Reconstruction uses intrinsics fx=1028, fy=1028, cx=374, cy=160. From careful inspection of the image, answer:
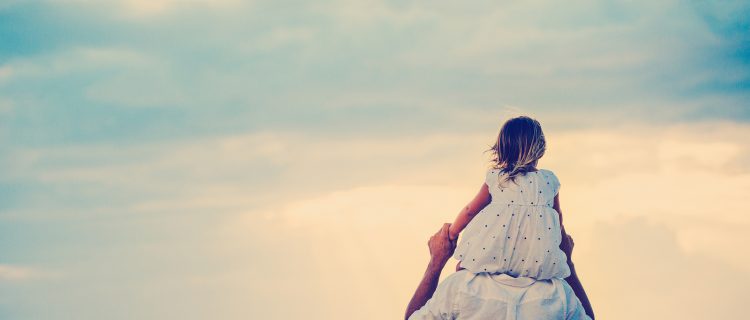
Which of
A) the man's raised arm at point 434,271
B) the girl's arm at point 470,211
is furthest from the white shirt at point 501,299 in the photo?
the girl's arm at point 470,211

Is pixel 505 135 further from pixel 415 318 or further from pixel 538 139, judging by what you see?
pixel 415 318

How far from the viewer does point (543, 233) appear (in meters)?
7.06

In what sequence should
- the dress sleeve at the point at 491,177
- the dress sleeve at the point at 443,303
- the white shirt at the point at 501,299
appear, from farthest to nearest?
the dress sleeve at the point at 491,177 → the dress sleeve at the point at 443,303 → the white shirt at the point at 501,299

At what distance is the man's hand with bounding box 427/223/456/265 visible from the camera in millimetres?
7422

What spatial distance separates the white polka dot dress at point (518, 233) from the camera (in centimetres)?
701

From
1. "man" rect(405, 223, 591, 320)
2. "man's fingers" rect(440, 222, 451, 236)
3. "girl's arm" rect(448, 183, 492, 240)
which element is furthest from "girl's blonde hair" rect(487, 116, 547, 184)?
"man" rect(405, 223, 591, 320)

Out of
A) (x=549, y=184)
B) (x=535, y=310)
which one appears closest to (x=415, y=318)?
(x=535, y=310)

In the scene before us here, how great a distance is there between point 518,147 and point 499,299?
1082 mm

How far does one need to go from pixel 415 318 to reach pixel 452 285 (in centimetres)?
35

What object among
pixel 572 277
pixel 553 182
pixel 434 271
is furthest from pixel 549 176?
pixel 434 271

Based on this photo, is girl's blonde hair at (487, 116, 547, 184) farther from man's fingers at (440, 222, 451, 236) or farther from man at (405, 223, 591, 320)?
man at (405, 223, 591, 320)

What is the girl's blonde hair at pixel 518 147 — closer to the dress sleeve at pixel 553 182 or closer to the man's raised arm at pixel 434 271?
the dress sleeve at pixel 553 182

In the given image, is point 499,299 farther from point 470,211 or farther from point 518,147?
point 518,147

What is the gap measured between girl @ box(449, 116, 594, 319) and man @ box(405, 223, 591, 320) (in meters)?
0.08
